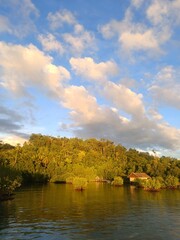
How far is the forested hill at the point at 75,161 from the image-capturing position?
4573 inches

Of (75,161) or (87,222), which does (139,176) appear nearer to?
(75,161)

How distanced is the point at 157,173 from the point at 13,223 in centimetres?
9442

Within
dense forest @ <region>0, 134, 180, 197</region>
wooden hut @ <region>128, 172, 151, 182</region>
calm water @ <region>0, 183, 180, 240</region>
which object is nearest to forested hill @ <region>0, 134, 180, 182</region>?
dense forest @ <region>0, 134, 180, 197</region>

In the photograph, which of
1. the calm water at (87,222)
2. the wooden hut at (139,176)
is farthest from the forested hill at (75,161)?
the calm water at (87,222)

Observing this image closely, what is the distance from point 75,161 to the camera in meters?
143

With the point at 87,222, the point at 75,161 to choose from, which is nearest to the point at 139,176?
the point at 75,161

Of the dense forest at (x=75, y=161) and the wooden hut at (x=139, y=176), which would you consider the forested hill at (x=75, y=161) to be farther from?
the wooden hut at (x=139, y=176)

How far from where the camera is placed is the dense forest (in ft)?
378

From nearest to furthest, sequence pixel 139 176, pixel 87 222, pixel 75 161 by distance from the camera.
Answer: pixel 87 222, pixel 139 176, pixel 75 161

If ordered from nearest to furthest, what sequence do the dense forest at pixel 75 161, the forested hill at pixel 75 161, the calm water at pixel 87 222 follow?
the calm water at pixel 87 222 → the dense forest at pixel 75 161 → the forested hill at pixel 75 161

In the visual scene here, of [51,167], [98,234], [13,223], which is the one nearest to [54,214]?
[13,223]

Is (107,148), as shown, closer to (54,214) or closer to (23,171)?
(23,171)

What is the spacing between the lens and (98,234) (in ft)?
103

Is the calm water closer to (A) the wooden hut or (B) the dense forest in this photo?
(B) the dense forest
